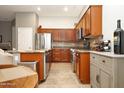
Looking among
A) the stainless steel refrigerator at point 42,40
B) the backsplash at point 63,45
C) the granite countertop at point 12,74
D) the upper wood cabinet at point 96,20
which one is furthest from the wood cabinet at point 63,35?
the granite countertop at point 12,74

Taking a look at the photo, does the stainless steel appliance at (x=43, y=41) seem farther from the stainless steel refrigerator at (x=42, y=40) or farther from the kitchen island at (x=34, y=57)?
the kitchen island at (x=34, y=57)

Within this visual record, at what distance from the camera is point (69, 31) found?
32.6 ft

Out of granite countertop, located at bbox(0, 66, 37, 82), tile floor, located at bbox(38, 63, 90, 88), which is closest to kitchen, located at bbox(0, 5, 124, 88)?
tile floor, located at bbox(38, 63, 90, 88)

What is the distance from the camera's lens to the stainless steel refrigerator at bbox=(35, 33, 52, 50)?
874 centimetres

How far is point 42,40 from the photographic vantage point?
8797 mm

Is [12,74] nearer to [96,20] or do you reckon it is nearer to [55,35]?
[96,20]

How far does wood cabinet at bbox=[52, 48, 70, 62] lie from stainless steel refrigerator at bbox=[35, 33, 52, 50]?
0.93m

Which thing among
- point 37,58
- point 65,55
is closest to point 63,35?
point 65,55

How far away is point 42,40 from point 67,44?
194cm

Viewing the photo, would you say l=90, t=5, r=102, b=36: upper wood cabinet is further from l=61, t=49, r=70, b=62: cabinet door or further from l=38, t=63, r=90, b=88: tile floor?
l=61, t=49, r=70, b=62: cabinet door

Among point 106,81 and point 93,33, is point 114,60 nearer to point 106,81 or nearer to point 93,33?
point 106,81

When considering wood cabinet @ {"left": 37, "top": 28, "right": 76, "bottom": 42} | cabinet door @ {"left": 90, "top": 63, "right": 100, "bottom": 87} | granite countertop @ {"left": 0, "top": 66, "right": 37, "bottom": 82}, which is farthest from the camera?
wood cabinet @ {"left": 37, "top": 28, "right": 76, "bottom": 42}

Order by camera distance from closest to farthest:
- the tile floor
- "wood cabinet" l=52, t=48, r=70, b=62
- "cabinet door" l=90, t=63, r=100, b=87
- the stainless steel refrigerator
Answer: "cabinet door" l=90, t=63, r=100, b=87 → the tile floor → the stainless steel refrigerator → "wood cabinet" l=52, t=48, r=70, b=62

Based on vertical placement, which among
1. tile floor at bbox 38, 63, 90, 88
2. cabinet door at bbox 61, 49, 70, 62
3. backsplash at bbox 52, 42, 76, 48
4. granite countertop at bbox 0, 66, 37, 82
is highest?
backsplash at bbox 52, 42, 76, 48
